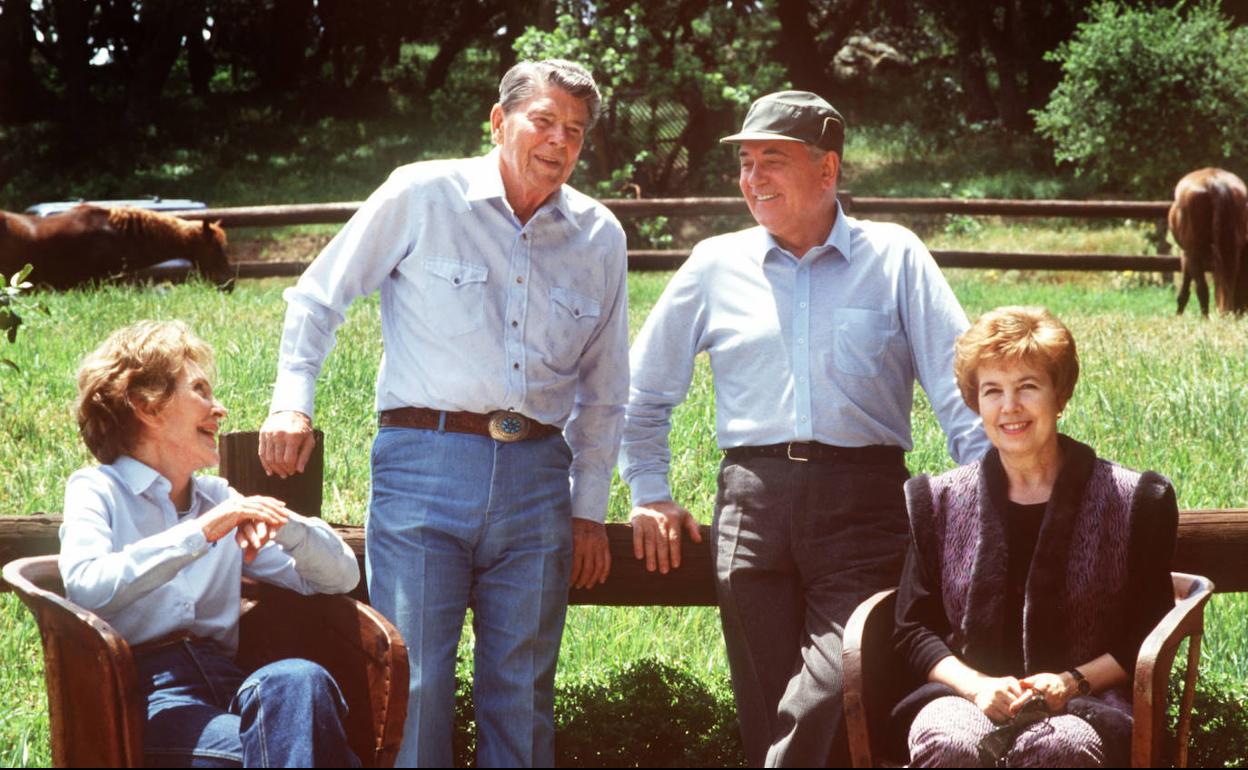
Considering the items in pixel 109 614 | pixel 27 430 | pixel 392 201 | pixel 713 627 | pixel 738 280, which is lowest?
pixel 713 627

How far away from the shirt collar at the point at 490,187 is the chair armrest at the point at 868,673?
3.95 feet

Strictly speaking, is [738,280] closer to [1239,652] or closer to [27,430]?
[1239,652]

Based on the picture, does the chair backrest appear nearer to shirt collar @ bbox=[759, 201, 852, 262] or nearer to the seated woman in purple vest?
the seated woman in purple vest

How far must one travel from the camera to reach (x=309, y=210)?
1301 centimetres

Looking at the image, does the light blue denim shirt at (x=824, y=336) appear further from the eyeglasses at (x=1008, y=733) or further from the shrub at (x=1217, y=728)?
the shrub at (x=1217, y=728)

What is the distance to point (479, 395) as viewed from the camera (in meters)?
3.34

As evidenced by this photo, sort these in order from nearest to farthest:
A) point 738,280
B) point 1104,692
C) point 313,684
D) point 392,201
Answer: point 313,684, point 1104,692, point 392,201, point 738,280

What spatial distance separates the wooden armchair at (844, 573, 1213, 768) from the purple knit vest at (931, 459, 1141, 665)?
5.4 inches

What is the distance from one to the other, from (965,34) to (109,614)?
29.4 m

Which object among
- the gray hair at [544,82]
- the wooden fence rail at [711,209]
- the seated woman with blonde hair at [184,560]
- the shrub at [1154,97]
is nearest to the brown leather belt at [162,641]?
the seated woman with blonde hair at [184,560]

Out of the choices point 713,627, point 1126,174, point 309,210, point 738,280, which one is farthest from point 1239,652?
point 1126,174

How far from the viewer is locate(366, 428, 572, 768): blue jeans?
3.26m

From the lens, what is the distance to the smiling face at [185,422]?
3.13 meters

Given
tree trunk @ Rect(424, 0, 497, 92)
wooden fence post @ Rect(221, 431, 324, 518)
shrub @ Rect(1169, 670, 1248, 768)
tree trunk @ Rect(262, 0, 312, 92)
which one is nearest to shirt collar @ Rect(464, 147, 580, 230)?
wooden fence post @ Rect(221, 431, 324, 518)
